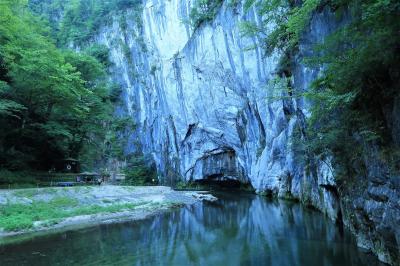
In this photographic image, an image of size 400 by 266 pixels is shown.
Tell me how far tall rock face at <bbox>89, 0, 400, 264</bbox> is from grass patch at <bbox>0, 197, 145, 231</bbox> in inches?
457

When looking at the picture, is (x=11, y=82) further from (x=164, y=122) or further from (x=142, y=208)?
(x=164, y=122)

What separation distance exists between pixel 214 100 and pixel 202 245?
25799mm

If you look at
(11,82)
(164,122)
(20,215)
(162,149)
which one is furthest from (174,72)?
(20,215)

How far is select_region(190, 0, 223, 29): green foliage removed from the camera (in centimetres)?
3525

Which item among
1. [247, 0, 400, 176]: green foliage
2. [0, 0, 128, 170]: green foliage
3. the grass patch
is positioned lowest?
the grass patch

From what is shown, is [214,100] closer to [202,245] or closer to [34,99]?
[34,99]

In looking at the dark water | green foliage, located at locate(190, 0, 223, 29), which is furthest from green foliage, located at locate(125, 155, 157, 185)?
the dark water

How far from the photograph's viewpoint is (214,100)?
123 ft

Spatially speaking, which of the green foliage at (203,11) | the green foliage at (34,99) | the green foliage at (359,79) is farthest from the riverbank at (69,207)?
the green foliage at (203,11)

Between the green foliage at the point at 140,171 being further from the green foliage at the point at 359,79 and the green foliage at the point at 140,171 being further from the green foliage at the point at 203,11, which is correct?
the green foliage at the point at 359,79

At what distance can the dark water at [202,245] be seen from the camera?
10648mm

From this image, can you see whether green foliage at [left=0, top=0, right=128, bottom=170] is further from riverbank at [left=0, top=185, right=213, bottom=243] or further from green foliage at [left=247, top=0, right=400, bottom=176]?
green foliage at [left=247, top=0, right=400, bottom=176]

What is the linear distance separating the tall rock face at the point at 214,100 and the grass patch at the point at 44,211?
38.1 feet

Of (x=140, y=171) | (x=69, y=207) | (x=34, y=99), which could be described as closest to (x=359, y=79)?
(x=69, y=207)
